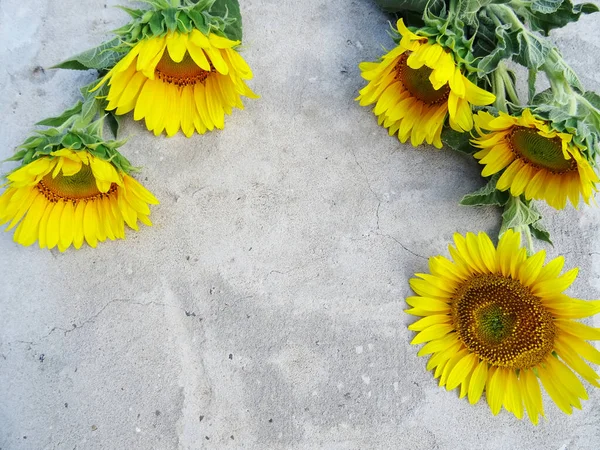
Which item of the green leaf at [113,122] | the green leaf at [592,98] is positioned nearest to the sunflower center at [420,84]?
the green leaf at [592,98]

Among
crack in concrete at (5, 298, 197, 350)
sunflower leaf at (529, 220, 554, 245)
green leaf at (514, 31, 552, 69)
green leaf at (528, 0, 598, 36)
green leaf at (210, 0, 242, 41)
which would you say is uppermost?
green leaf at (528, 0, 598, 36)

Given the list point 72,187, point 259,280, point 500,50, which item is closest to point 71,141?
point 72,187

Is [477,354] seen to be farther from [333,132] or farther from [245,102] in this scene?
[245,102]

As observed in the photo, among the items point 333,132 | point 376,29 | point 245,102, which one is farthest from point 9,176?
point 376,29

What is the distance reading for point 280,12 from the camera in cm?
124

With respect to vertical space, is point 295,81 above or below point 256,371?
above

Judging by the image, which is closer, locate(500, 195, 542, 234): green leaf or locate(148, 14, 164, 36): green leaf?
locate(148, 14, 164, 36): green leaf

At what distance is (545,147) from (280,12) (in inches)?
22.0

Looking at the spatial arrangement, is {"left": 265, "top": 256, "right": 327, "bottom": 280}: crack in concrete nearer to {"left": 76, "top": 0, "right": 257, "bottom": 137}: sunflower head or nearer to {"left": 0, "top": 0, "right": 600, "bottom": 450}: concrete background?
{"left": 0, "top": 0, "right": 600, "bottom": 450}: concrete background

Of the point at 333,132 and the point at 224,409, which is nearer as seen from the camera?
the point at 224,409

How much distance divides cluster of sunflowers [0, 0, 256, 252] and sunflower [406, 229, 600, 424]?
0.44m

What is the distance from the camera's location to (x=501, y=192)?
107cm

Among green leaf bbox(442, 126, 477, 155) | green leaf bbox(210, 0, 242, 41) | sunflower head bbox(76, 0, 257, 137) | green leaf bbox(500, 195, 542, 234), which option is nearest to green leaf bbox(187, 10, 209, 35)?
sunflower head bbox(76, 0, 257, 137)

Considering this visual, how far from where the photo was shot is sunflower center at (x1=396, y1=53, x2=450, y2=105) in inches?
40.4
